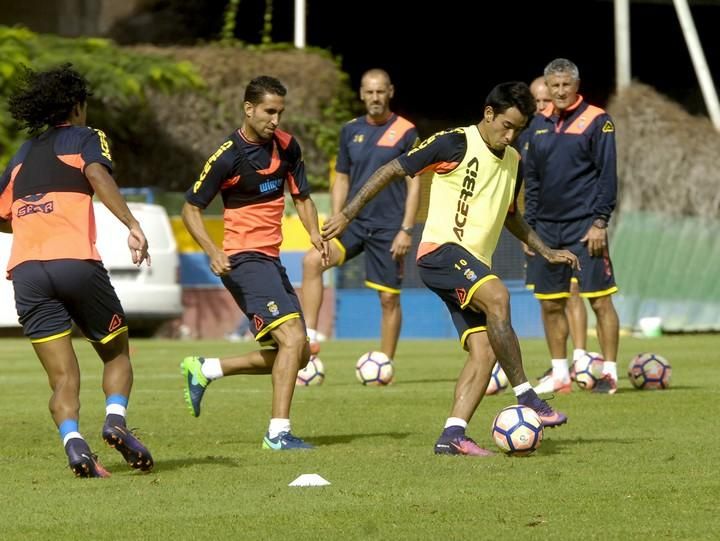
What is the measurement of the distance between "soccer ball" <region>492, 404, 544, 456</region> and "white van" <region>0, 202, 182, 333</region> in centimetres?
1427

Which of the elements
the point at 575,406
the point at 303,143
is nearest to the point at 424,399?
the point at 575,406

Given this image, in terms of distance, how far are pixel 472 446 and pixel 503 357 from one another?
0.51 meters

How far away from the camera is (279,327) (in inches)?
390

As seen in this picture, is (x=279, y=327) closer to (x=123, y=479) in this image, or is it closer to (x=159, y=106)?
(x=123, y=479)

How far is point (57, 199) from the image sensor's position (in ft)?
27.5

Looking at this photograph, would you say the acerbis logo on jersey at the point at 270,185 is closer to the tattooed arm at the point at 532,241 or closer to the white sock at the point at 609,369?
the tattooed arm at the point at 532,241

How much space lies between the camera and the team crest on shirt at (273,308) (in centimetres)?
991

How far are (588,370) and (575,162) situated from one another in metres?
1.62

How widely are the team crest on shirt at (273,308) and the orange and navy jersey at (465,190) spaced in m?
0.96

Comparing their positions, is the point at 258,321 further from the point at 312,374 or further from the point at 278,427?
the point at 312,374

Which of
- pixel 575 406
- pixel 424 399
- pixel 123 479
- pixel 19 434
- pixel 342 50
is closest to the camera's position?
pixel 123 479

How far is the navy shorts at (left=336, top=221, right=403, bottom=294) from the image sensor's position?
14.9m

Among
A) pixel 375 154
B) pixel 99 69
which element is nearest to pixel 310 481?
pixel 375 154

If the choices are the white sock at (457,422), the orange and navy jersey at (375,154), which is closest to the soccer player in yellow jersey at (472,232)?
the white sock at (457,422)
